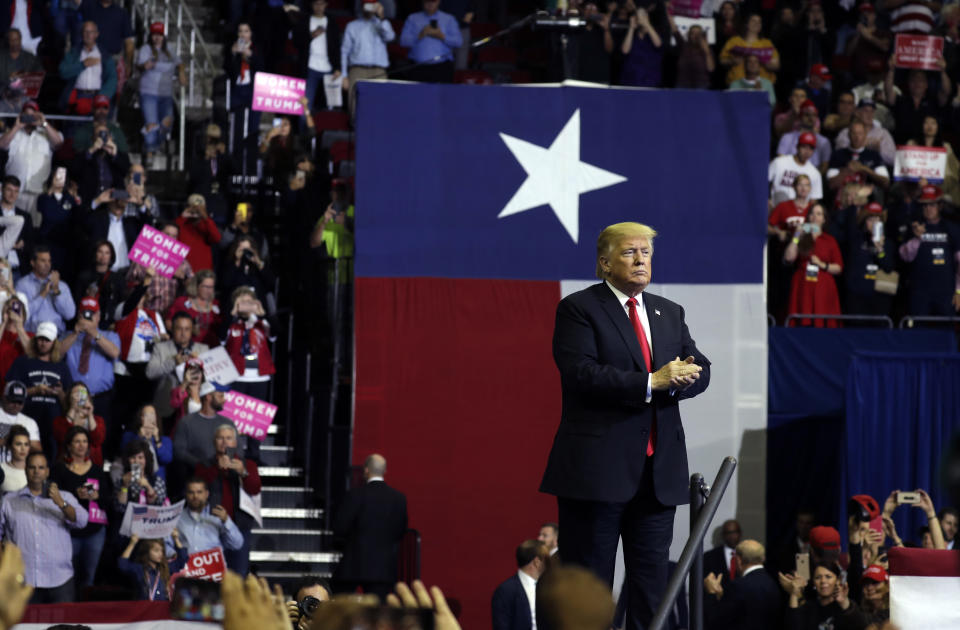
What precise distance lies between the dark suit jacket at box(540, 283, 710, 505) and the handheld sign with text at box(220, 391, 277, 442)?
23.8ft

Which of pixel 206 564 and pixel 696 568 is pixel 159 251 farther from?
pixel 696 568

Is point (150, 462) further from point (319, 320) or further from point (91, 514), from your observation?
point (319, 320)

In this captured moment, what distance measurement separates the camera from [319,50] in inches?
662

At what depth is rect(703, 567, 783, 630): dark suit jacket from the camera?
10367 mm

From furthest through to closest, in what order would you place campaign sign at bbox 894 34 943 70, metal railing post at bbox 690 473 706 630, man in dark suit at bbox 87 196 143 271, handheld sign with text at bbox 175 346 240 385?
campaign sign at bbox 894 34 943 70, man in dark suit at bbox 87 196 143 271, handheld sign with text at bbox 175 346 240 385, metal railing post at bbox 690 473 706 630

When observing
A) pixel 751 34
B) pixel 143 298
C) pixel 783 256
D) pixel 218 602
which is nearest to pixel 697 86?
pixel 751 34

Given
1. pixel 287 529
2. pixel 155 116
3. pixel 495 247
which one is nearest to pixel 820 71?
pixel 495 247

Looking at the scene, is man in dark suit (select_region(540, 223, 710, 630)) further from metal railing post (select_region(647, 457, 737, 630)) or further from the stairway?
the stairway

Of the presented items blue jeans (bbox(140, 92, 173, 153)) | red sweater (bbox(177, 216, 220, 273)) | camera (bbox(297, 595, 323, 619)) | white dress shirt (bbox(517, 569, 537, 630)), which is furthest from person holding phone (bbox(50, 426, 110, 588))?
camera (bbox(297, 595, 323, 619))

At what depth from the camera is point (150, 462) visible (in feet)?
38.3

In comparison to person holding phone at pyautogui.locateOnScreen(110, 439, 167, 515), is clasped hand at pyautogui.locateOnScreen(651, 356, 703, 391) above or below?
above

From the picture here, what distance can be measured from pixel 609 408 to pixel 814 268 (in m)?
9.33

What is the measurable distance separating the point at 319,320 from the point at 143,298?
1.57 m

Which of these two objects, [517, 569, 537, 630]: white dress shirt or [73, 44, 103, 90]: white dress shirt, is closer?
[517, 569, 537, 630]: white dress shirt
